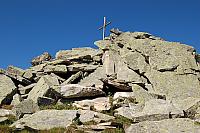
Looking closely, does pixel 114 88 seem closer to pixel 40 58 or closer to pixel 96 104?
pixel 96 104

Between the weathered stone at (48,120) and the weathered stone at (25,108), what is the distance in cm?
241

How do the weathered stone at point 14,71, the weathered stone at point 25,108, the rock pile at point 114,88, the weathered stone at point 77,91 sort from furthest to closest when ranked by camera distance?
the weathered stone at point 14,71, the weathered stone at point 77,91, the weathered stone at point 25,108, the rock pile at point 114,88

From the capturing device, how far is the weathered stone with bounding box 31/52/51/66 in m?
49.1

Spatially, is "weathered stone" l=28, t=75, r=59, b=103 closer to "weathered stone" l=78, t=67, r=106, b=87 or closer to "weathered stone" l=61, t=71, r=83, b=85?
"weathered stone" l=61, t=71, r=83, b=85

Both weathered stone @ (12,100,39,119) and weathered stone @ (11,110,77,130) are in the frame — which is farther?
weathered stone @ (12,100,39,119)

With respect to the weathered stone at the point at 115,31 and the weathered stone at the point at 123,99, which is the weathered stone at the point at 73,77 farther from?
the weathered stone at the point at 115,31

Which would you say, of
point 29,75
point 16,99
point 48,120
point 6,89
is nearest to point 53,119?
point 48,120

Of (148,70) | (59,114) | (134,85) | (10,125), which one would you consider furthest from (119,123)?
(148,70)

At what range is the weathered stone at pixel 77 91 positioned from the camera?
34.8 m

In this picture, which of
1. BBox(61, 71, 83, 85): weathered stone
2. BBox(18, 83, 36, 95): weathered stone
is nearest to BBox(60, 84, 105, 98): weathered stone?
BBox(61, 71, 83, 85): weathered stone

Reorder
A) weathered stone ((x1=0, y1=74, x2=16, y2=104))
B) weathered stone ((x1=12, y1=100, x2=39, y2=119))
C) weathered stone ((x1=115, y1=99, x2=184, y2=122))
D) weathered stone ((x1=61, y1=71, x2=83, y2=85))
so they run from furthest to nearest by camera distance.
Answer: weathered stone ((x1=61, y1=71, x2=83, y2=85)) → weathered stone ((x1=0, y1=74, x2=16, y2=104)) → weathered stone ((x1=12, y1=100, x2=39, y2=119)) → weathered stone ((x1=115, y1=99, x2=184, y2=122))

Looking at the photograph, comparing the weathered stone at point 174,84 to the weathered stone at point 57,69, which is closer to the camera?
the weathered stone at point 174,84

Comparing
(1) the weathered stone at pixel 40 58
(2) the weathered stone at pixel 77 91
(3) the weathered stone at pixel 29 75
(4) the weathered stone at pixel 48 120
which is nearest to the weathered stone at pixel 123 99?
(2) the weathered stone at pixel 77 91

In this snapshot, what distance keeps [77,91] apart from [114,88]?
4472 millimetres
